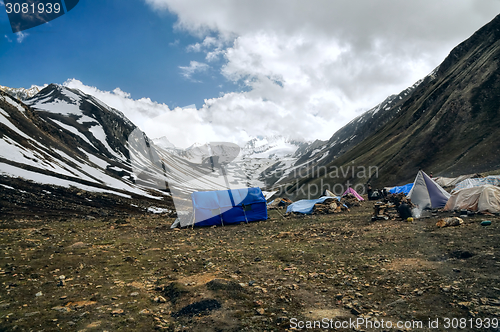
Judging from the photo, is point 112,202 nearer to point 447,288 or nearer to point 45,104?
point 447,288

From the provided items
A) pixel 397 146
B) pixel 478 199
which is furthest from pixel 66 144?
pixel 397 146

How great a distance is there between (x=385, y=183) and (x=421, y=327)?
2244 inches

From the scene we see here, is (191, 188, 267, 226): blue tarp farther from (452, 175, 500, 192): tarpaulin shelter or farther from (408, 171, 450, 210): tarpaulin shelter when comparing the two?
(452, 175, 500, 192): tarpaulin shelter

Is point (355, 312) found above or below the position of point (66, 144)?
below

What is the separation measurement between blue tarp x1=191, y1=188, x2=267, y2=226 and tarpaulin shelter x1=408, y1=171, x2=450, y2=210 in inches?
550

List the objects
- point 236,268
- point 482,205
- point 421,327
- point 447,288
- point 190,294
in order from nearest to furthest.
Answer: point 421,327 < point 447,288 < point 190,294 < point 236,268 < point 482,205

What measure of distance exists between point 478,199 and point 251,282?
17.2 metres

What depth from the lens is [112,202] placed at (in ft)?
129

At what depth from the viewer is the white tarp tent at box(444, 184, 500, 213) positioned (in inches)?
616

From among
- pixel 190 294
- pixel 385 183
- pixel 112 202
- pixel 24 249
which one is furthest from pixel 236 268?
pixel 385 183

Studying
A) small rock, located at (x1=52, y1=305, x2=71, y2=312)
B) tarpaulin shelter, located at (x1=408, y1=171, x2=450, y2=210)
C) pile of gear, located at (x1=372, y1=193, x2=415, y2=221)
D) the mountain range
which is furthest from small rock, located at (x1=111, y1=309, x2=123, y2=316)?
the mountain range

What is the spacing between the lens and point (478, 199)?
16422 mm

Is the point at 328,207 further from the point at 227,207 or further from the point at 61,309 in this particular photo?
the point at 61,309

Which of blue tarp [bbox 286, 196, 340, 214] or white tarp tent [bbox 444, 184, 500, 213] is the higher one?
white tarp tent [bbox 444, 184, 500, 213]
